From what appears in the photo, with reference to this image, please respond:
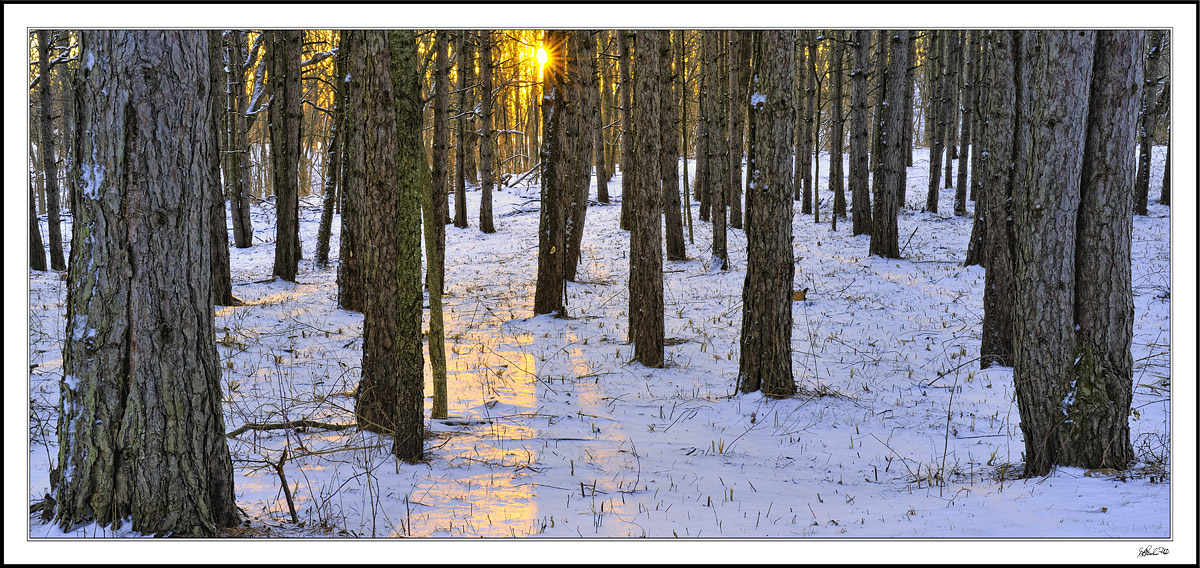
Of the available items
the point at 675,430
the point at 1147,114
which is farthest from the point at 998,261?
the point at 1147,114

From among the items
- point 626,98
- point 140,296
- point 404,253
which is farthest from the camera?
point 626,98

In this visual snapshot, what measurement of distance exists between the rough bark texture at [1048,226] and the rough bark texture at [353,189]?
4.93 meters

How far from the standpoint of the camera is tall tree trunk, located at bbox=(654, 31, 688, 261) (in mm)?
9344

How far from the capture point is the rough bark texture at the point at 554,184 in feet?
35.0

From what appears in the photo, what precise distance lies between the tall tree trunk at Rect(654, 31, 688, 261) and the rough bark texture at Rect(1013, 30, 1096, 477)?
4420 mm

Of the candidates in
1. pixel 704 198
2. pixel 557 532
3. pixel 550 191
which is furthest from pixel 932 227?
pixel 557 532

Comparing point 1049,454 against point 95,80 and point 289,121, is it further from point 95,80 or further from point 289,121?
point 289,121

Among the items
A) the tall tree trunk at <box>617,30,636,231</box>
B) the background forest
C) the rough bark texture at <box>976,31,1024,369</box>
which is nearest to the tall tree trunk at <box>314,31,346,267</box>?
the background forest

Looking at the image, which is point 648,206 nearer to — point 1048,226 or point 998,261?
point 998,261

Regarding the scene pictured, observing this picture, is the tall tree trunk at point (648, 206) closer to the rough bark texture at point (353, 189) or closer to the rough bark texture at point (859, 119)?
the rough bark texture at point (353, 189)

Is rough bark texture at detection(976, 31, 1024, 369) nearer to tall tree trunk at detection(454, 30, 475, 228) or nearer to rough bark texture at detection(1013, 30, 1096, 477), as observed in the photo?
rough bark texture at detection(1013, 30, 1096, 477)

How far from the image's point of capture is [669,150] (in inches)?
443

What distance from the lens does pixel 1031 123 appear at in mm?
4305
